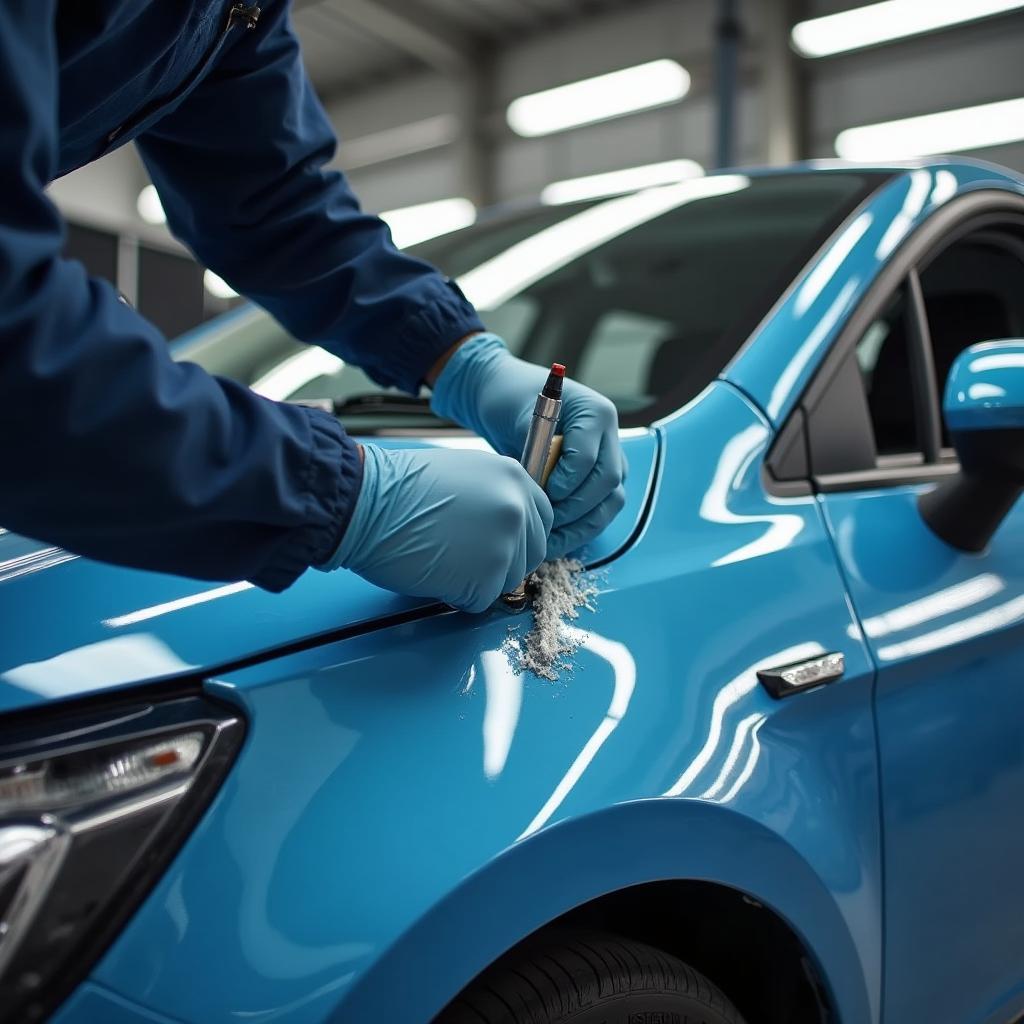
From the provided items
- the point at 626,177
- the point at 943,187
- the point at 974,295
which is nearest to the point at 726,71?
the point at 626,177

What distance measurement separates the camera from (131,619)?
29.4 inches

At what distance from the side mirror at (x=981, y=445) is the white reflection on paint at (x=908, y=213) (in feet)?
0.63

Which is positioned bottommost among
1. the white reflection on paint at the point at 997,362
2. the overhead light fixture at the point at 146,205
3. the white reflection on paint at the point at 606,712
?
the white reflection on paint at the point at 606,712

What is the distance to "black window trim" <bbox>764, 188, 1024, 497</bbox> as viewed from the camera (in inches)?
43.9

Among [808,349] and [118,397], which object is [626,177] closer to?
[808,349]

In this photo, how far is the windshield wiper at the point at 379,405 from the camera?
1352 millimetres

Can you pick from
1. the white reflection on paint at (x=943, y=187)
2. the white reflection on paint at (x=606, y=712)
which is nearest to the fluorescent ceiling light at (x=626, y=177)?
the white reflection on paint at (x=943, y=187)

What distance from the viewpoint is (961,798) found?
1069 mm

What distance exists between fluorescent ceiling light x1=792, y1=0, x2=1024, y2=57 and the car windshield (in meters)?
7.75

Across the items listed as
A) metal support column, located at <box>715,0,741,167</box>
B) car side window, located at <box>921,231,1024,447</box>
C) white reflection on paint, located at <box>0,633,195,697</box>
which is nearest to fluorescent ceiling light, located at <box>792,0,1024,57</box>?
metal support column, located at <box>715,0,741,167</box>

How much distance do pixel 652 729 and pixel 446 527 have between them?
24cm

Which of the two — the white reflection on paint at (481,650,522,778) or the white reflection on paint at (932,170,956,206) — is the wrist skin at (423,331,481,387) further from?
the white reflection on paint at (932,170,956,206)

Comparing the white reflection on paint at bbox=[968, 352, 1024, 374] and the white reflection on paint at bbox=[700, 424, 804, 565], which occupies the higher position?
the white reflection on paint at bbox=[968, 352, 1024, 374]

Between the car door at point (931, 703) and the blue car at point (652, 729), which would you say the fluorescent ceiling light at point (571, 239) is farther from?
the car door at point (931, 703)
